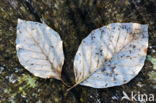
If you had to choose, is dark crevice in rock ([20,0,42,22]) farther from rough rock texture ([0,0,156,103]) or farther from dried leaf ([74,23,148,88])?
dried leaf ([74,23,148,88])

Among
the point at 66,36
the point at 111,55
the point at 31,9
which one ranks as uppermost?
the point at 31,9

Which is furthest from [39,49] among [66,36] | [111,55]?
[111,55]

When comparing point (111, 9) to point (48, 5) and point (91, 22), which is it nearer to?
point (91, 22)

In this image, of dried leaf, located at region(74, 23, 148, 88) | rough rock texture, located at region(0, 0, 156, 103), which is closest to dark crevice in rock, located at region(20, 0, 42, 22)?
rough rock texture, located at region(0, 0, 156, 103)

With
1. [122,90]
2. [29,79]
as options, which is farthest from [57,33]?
[122,90]

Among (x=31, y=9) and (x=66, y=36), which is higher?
(x=31, y=9)

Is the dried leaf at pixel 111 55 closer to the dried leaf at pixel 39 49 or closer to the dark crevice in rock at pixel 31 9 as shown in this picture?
the dried leaf at pixel 39 49

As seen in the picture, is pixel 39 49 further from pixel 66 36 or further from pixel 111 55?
pixel 111 55
